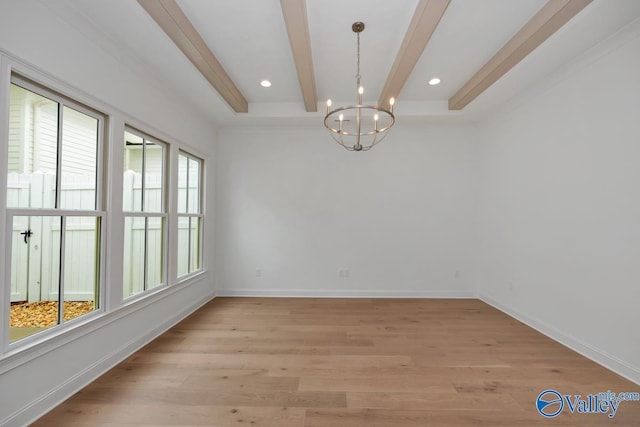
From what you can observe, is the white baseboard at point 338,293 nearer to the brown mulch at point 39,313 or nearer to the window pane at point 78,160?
the brown mulch at point 39,313

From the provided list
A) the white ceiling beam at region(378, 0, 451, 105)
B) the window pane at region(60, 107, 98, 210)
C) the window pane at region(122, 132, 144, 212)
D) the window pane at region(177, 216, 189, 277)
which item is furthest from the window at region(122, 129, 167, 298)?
the white ceiling beam at region(378, 0, 451, 105)

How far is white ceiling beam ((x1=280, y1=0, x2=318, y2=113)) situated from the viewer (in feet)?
6.81

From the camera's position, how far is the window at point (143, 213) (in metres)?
2.71

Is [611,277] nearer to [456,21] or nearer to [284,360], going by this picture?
[456,21]

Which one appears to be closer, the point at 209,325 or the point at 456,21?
the point at 456,21

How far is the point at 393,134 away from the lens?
14.9 feet

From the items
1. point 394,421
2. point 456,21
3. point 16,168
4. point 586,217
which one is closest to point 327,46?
point 456,21

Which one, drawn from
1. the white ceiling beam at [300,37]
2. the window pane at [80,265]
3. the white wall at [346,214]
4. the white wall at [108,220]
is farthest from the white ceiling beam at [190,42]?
the window pane at [80,265]

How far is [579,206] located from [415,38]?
2.28 m

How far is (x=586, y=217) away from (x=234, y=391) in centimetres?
350

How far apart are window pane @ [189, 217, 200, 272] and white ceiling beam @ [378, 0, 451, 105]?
328 cm

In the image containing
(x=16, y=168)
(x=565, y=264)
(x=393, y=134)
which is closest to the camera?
(x=16, y=168)

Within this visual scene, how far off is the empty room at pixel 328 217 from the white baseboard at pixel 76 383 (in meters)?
0.02

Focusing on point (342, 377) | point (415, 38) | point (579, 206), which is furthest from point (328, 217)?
point (579, 206)
